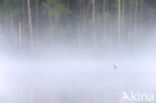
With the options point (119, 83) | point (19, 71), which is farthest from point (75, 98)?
point (19, 71)

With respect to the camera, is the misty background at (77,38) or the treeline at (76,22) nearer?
the misty background at (77,38)

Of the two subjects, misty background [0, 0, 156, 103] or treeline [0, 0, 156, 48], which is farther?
treeline [0, 0, 156, 48]

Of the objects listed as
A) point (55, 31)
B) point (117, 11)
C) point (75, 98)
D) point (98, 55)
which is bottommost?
point (75, 98)

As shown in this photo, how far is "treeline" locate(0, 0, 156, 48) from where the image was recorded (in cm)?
870

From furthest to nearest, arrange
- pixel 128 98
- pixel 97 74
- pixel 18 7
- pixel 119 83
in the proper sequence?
pixel 18 7 < pixel 97 74 < pixel 119 83 < pixel 128 98

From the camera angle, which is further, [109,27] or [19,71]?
[109,27]

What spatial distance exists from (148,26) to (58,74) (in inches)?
112

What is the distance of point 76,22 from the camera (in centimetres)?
898

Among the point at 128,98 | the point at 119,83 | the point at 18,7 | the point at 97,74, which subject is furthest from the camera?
the point at 18,7

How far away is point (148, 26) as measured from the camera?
9008 mm

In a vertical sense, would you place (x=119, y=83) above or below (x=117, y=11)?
below

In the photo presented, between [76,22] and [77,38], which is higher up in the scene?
[76,22]

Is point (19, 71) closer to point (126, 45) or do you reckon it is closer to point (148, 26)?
point (126, 45)

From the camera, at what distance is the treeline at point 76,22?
870cm
